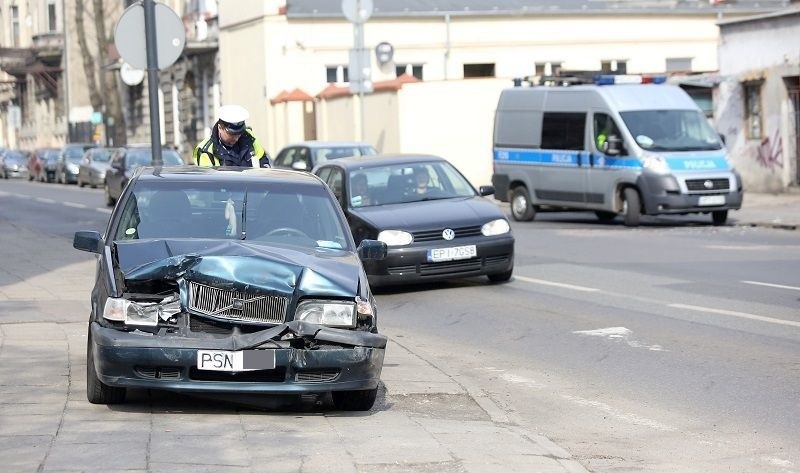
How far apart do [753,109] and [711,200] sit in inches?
317

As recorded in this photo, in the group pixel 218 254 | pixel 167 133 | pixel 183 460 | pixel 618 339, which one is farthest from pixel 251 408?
pixel 167 133

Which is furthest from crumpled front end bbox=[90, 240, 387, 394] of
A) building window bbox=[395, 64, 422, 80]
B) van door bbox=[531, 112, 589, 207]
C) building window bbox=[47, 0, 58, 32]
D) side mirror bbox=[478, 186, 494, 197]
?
building window bbox=[47, 0, 58, 32]

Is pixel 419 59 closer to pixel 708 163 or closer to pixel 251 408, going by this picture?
pixel 708 163

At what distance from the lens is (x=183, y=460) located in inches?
270

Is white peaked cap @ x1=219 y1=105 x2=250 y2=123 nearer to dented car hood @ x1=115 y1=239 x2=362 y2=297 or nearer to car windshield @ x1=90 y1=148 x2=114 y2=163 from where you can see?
dented car hood @ x1=115 y1=239 x2=362 y2=297

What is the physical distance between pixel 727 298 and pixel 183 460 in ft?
27.9

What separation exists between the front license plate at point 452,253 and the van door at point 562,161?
10.7 meters

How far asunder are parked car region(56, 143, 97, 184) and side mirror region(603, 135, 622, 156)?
1353 inches

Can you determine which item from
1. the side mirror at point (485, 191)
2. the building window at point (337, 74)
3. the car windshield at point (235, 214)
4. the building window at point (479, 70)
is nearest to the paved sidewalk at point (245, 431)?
the car windshield at point (235, 214)

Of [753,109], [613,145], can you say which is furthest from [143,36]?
[753,109]

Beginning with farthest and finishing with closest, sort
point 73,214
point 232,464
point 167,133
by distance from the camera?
point 167,133 → point 73,214 → point 232,464

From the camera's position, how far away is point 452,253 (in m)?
15.4

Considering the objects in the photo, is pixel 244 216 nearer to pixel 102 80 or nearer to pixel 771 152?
pixel 771 152

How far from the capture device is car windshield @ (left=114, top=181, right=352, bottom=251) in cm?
915
